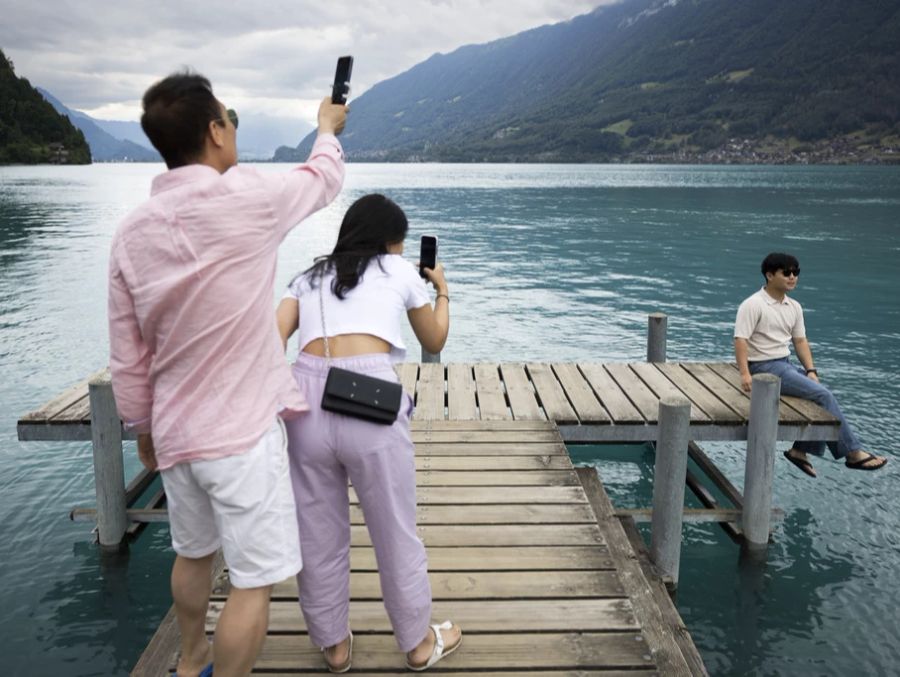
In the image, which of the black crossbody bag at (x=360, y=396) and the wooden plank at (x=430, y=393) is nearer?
the black crossbody bag at (x=360, y=396)

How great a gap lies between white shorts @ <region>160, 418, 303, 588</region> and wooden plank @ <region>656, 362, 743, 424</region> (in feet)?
17.3

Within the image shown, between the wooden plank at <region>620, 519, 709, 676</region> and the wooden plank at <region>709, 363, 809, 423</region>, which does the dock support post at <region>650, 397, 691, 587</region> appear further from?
the wooden plank at <region>709, 363, 809, 423</region>

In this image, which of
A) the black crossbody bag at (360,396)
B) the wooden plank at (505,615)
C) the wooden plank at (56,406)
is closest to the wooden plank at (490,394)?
the wooden plank at (505,615)

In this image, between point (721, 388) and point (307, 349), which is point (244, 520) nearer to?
point (307, 349)

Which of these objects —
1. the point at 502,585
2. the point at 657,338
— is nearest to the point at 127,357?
the point at 502,585

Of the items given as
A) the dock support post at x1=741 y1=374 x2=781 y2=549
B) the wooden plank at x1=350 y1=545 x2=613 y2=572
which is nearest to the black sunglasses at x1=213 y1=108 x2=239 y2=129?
the wooden plank at x1=350 y1=545 x2=613 y2=572

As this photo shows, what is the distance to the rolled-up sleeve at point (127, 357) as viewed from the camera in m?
2.69

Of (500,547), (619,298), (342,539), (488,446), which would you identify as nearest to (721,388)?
(488,446)

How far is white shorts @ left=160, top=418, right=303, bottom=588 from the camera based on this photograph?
106 inches

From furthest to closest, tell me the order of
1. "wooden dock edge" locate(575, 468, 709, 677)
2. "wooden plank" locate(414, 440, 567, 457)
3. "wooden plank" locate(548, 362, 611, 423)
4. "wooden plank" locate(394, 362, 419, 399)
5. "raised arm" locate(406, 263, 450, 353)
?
"wooden plank" locate(394, 362, 419, 399) < "wooden plank" locate(548, 362, 611, 423) < "wooden plank" locate(414, 440, 567, 457) < "wooden dock edge" locate(575, 468, 709, 677) < "raised arm" locate(406, 263, 450, 353)

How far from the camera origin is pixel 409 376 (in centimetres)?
886

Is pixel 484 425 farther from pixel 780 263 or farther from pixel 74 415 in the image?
pixel 74 415

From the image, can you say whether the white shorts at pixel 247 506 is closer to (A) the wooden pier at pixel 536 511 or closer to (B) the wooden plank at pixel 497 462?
(A) the wooden pier at pixel 536 511

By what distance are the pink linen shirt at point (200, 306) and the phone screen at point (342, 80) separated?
0.57m
